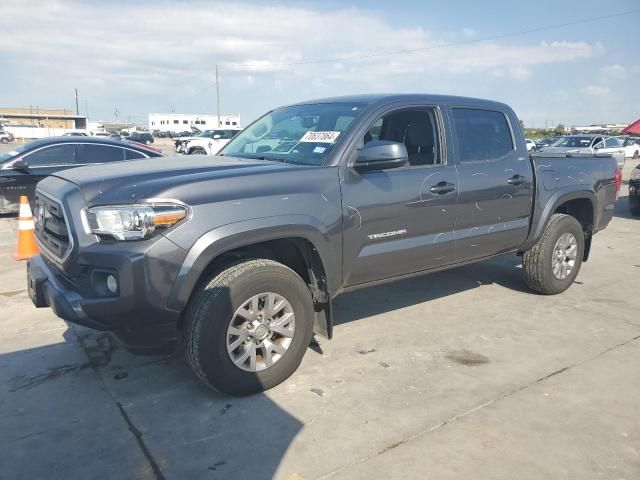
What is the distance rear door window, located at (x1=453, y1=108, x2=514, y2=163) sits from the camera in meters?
4.42

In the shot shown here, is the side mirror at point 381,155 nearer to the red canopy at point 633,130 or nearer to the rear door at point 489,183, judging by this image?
the rear door at point 489,183

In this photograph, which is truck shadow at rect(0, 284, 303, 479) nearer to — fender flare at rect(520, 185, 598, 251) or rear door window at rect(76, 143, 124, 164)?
fender flare at rect(520, 185, 598, 251)

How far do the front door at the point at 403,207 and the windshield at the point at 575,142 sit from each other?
1903 centimetres

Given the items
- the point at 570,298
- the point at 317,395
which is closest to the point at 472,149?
the point at 570,298

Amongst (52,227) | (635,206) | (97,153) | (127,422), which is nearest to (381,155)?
(52,227)

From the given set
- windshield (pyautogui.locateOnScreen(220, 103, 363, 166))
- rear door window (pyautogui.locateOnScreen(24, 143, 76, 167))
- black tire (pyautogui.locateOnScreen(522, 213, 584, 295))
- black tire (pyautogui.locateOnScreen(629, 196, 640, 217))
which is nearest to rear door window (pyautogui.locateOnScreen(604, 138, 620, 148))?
black tire (pyautogui.locateOnScreen(629, 196, 640, 217))

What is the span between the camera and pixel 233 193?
10.2ft

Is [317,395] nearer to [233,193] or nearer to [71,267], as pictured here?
[233,193]

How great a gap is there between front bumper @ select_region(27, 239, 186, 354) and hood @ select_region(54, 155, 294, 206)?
306mm

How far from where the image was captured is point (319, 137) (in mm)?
3875

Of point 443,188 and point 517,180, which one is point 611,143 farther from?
point 443,188

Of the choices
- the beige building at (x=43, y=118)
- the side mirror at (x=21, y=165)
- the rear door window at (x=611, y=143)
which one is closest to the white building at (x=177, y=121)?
the beige building at (x=43, y=118)

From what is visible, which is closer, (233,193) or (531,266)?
(233,193)

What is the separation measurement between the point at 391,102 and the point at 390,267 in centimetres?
127
